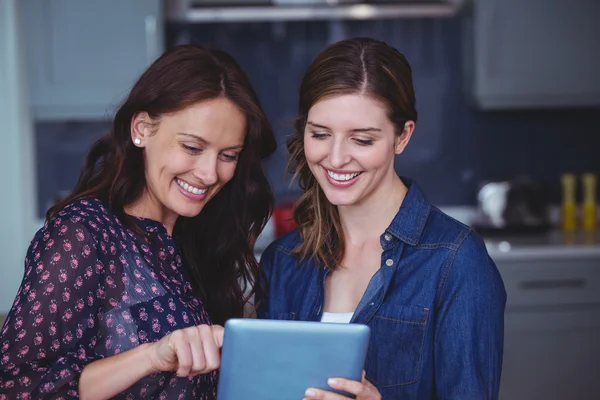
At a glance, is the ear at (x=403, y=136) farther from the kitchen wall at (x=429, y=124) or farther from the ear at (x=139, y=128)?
the kitchen wall at (x=429, y=124)

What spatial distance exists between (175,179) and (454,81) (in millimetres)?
2560

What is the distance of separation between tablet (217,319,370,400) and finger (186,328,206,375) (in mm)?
40

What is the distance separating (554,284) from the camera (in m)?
3.30

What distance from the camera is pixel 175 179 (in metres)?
1.63

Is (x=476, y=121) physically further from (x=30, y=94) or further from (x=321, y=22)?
(x=30, y=94)

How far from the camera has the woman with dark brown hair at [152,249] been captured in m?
1.29

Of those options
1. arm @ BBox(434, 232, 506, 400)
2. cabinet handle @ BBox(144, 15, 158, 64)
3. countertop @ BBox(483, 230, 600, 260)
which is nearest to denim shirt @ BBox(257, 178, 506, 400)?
arm @ BBox(434, 232, 506, 400)

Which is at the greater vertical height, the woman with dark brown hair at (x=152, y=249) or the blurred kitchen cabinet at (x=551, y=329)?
the woman with dark brown hair at (x=152, y=249)

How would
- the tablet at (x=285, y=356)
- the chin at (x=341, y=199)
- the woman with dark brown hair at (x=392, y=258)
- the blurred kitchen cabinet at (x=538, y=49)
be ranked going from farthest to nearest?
1. the blurred kitchen cabinet at (x=538, y=49)
2. the chin at (x=341, y=199)
3. the woman with dark brown hair at (x=392, y=258)
4. the tablet at (x=285, y=356)

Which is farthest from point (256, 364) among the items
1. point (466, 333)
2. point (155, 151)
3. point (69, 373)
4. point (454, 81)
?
point (454, 81)

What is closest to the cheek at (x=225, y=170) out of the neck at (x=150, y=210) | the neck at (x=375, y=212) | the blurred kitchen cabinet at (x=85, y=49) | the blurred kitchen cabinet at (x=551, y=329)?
the neck at (x=150, y=210)

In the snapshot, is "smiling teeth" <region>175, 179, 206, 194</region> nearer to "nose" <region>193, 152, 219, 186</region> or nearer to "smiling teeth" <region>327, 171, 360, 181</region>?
"nose" <region>193, 152, 219, 186</region>

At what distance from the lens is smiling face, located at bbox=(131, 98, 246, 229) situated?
5.17ft

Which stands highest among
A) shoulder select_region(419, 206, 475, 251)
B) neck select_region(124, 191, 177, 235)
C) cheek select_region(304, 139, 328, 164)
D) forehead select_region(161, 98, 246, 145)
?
forehead select_region(161, 98, 246, 145)
